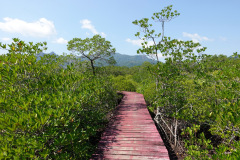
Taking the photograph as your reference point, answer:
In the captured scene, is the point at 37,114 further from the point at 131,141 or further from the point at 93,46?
the point at 93,46

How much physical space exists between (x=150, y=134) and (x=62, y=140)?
291 cm

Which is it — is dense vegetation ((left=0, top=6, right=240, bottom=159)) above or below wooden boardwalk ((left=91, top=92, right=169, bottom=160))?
above

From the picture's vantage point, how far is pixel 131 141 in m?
3.92

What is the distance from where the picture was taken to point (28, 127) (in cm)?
222

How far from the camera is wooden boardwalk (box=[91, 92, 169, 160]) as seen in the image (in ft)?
10.8

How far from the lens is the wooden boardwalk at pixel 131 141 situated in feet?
10.8

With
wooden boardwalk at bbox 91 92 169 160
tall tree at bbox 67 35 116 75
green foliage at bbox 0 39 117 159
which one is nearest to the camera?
green foliage at bbox 0 39 117 159

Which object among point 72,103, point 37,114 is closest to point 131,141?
point 72,103

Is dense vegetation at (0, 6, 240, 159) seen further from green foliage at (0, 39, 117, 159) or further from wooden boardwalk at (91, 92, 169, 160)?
wooden boardwalk at (91, 92, 169, 160)

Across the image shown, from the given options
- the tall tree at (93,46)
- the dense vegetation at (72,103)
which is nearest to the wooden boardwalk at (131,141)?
the dense vegetation at (72,103)

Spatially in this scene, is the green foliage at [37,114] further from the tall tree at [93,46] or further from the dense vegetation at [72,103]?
the tall tree at [93,46]

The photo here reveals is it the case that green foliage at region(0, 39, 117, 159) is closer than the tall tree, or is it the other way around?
green foliage at region(0, 39, 117, 159)

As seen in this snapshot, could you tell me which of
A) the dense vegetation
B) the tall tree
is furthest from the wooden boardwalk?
the tall tree

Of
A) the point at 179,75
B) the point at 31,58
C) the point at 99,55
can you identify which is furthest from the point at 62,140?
the point at 99,55
